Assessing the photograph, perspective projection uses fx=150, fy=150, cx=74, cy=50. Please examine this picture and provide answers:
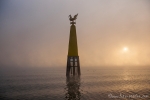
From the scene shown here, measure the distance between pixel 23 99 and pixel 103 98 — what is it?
11.3 m

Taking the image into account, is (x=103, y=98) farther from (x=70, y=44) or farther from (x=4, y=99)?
(x=70, y=44)

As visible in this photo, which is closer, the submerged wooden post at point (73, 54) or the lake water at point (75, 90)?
the lake water at point (75, 90)

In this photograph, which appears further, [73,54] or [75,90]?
[73,54]

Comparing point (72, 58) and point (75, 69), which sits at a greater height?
point (72, 58)

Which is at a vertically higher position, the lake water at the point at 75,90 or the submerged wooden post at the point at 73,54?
the submerged wooden post at the point at 73,54

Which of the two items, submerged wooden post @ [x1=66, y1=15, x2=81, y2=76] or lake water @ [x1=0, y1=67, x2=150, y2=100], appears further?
submerged wooden post @ [x1=66, y1=15, x2=81, y2=76]

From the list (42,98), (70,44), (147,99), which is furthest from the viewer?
(70,44)

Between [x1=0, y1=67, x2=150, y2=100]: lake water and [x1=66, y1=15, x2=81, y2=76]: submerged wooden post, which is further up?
[x1=66, y1=15, x2=81, y2=76]: submerged wooden post

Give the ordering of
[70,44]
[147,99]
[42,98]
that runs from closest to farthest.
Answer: [147,99]
[42,98]
[70,44]

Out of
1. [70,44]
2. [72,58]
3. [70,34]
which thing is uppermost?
[70,34]

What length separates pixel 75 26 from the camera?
39.0 metres

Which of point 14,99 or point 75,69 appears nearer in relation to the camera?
point 14,99

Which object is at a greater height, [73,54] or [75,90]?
[73,54]

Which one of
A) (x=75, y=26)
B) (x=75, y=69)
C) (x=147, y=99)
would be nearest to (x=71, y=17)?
(x=75, y=26)
